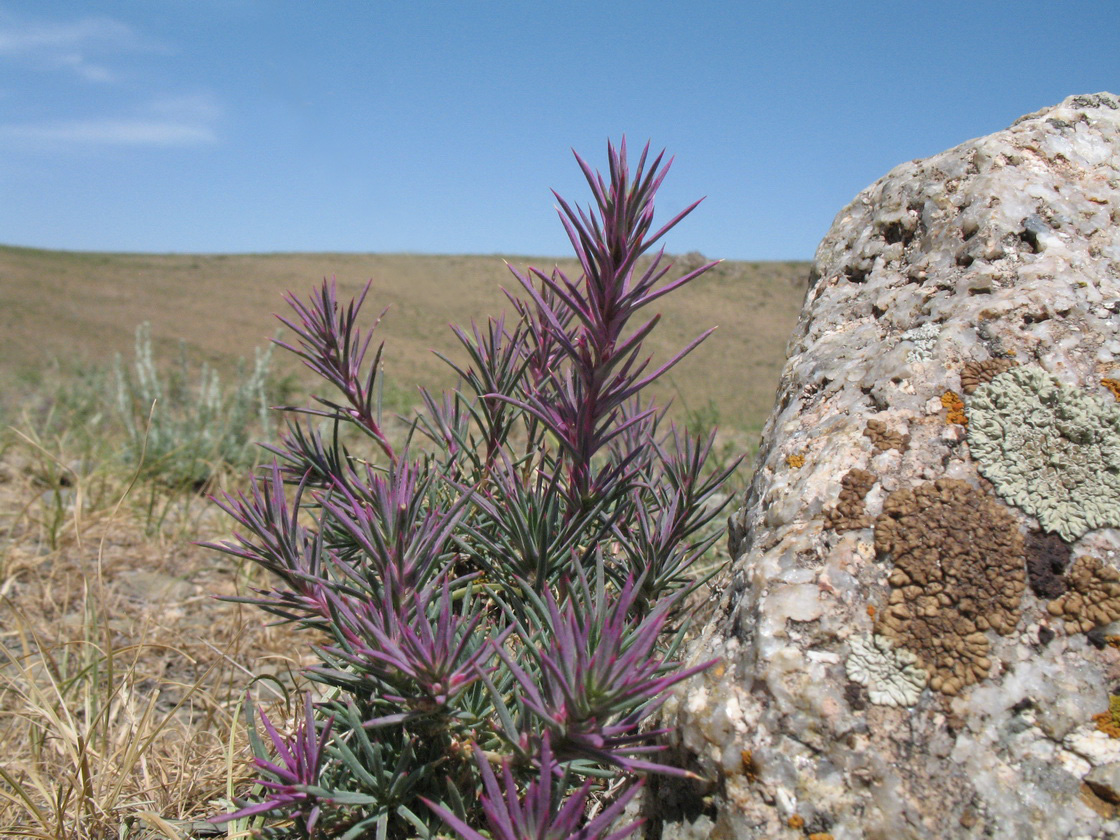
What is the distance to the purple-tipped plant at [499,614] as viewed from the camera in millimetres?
1102

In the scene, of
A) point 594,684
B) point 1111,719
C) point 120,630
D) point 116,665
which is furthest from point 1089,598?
point 120,630

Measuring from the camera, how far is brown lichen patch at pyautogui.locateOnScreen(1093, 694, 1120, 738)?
113cm

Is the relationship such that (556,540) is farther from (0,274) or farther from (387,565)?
(0,274)

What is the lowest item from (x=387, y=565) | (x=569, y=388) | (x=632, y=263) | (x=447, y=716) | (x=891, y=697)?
(x=447, y=716)

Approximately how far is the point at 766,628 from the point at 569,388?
64cm

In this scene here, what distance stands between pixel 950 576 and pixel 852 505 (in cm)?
19

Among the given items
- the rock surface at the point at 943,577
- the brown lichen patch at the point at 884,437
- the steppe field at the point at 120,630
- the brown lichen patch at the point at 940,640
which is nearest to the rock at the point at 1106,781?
the rock surface at the point at 943,577

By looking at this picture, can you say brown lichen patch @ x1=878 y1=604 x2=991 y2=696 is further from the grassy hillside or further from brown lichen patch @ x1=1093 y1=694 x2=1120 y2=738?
the grassy hillside

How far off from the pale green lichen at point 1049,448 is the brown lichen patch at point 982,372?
1 centimetres

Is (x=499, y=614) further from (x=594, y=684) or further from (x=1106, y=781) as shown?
(x=1106, y=781)

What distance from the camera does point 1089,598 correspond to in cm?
122

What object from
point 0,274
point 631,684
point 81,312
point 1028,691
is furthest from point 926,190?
point 0,274

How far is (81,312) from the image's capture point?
25453 millimetres

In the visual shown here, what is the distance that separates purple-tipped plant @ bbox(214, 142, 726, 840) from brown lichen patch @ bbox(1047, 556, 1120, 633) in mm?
642
